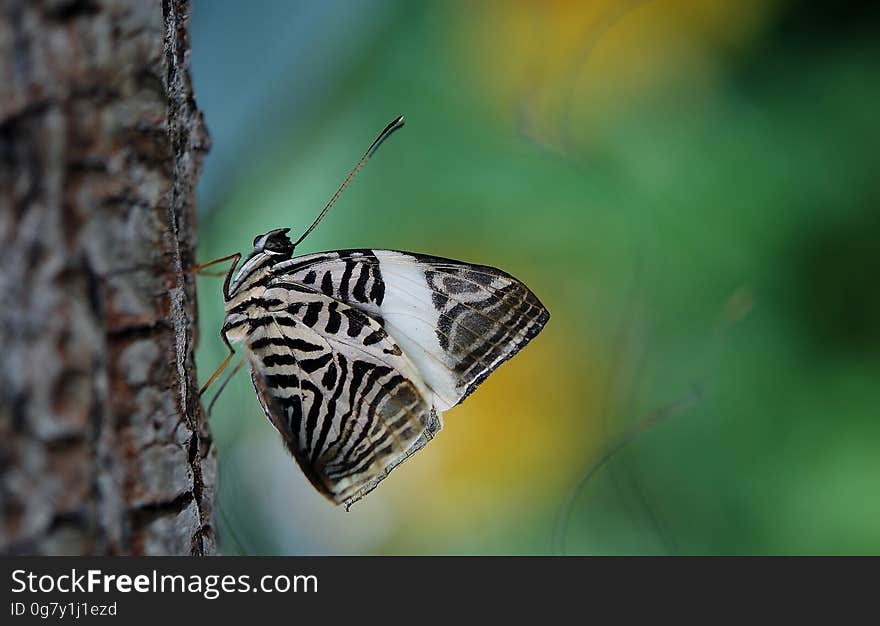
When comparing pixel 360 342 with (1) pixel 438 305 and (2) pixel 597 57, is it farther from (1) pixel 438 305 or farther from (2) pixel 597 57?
(2) pixel 597 57

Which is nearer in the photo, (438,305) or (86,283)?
(86,283)

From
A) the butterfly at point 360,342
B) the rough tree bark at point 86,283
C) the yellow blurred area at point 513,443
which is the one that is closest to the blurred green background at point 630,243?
the yellow blurred area at point 513,443

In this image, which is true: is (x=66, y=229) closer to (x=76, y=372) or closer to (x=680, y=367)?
(x=76, y=372)

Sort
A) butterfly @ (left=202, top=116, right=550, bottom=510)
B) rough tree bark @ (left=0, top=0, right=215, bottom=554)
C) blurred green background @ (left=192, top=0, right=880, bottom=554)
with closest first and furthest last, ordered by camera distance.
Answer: rough tree bark @ (left=0, top=0, right=215, bottom=554) < butterfly @ (left=202, top=116, right=550, bottom=510) < blurred green background @ (left=192, top=0, right=880, bottom=554)

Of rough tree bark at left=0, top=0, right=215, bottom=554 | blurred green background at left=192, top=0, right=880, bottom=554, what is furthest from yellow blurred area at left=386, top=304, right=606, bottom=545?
rough tree bark at left=0, top=0, right=215, bottom=554

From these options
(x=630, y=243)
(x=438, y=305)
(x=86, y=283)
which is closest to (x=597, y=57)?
(x=630, y=243)

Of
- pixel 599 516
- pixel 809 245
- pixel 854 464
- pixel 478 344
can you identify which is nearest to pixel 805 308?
pixel 809 245

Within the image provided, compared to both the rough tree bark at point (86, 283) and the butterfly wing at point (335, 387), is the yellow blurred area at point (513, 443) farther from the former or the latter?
the rough tree bark at point (86, 283)

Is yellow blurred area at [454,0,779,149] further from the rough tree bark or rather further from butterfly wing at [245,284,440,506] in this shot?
the rough tree bark

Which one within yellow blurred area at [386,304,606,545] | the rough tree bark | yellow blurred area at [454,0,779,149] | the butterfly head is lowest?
the rough tree bark
